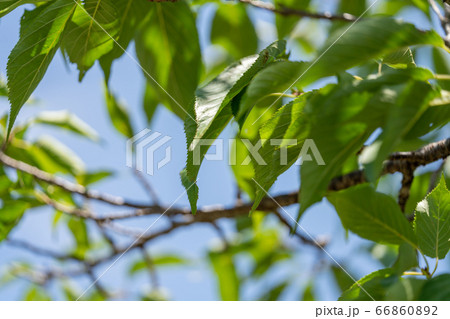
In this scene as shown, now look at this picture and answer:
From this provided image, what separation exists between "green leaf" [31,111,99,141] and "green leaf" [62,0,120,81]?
2.59ft

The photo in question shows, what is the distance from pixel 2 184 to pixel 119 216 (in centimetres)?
29

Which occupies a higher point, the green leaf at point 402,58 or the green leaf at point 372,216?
the green leaf at point 402,58

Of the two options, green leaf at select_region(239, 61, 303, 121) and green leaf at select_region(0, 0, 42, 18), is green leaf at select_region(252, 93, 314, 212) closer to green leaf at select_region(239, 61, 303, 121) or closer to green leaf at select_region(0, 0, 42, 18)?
green leaf at select_region(239, 61, 303, 121)

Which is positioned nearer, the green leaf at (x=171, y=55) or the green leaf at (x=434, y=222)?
the green leaf at (x=434, y=222)

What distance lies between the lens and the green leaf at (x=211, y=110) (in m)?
0.54

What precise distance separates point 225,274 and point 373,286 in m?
1.17

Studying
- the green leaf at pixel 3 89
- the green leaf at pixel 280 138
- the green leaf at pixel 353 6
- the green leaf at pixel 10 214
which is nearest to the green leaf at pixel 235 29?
the green leaf at pixel 353 6

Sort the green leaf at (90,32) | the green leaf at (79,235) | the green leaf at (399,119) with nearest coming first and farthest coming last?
the green leaf at (399,119) < the green leaf at (90,32) < the green leaf at (79,235)

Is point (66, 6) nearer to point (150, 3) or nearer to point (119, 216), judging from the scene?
point (150, 3)

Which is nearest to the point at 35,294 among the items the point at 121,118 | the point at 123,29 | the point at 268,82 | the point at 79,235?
the point at 79,235

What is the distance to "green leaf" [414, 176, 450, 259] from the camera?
0.64 metres

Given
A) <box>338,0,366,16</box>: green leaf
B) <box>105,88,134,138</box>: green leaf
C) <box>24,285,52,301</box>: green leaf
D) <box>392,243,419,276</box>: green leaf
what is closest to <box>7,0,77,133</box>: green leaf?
<box>392,243,419,276</box>: green leaf

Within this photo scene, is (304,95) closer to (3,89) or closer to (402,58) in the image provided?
(402,58)

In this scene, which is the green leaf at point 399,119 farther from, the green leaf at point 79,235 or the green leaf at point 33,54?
the green leaf at point 79,235
